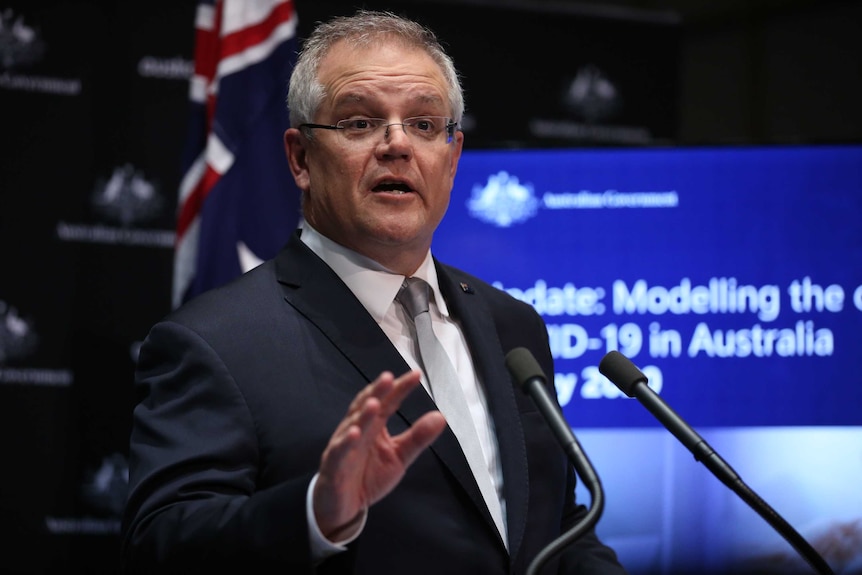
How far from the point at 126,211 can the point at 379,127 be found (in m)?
2.54

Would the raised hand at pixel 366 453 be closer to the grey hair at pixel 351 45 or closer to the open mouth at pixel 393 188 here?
the open mouth at pixel 393 188

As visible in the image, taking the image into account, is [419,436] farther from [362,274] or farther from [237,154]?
[237,154]

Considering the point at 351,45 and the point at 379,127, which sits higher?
the point at 351,45

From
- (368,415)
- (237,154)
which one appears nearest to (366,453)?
(368,415)

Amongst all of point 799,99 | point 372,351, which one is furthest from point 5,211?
point 799,99

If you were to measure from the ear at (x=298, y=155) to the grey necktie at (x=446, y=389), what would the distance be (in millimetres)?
332

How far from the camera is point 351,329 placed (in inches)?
78.1

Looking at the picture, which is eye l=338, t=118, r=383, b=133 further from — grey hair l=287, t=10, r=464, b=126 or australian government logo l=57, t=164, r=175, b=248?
australian government logo l=57, t=164, r=175, b=248

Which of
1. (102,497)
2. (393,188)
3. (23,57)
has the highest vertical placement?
(23,57)

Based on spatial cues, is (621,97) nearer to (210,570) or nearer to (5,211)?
(5,211)

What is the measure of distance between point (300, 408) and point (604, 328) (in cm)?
206

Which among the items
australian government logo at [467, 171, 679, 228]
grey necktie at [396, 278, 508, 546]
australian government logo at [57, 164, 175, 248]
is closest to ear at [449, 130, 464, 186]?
grey necktie at [396, 278, 508, 546]

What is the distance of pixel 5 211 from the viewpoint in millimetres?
4176

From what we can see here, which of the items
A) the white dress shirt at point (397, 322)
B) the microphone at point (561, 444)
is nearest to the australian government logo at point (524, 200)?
the white dress shirt at point (397, 322)
